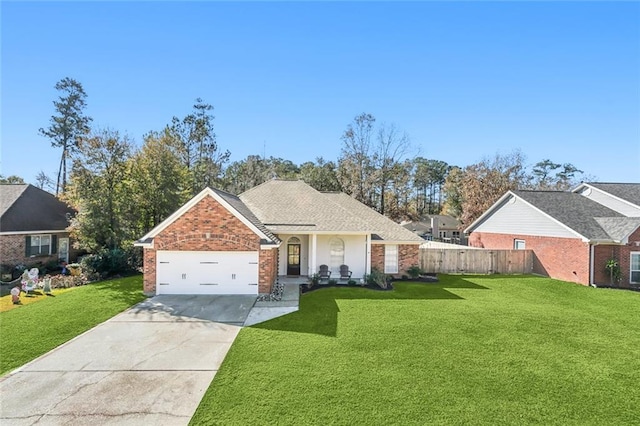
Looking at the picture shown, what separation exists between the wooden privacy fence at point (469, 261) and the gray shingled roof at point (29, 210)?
24.7 meters

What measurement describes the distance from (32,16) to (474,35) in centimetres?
1819

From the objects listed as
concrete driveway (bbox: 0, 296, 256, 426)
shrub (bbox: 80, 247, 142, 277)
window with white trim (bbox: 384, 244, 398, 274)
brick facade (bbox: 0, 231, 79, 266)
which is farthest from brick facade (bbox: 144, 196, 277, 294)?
brick facade (bbox: 0, 231, 79, 266)

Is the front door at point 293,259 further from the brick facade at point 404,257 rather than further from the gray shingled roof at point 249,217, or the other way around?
the brick facade at point 404,257

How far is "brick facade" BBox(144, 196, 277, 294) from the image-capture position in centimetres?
1345

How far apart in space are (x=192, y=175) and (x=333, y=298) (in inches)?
936

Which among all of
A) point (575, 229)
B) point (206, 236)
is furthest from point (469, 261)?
point (206, 236)

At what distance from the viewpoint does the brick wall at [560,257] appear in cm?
1730

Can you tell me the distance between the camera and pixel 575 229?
1773cm

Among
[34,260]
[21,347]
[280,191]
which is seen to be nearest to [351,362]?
[21,347]

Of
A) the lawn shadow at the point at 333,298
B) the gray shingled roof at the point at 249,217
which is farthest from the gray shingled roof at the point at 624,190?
the gray shingled roof at the point at 249,217

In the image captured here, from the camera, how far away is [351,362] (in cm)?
740

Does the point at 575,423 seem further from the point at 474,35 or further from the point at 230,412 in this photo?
the point at 474,35

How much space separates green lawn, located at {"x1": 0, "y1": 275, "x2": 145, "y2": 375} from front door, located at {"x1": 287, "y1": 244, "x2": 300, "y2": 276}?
7.25 metres

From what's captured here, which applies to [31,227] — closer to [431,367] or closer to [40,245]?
[40,245]
